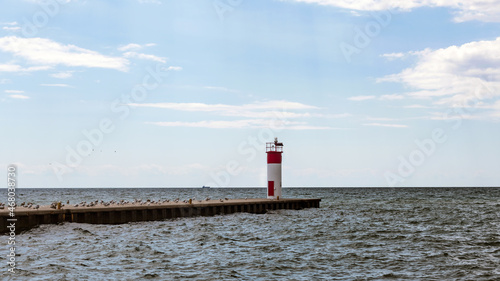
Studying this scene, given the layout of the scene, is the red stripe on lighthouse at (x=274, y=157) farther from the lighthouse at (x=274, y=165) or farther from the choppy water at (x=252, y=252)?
the choppy water at (x=252, y=252)

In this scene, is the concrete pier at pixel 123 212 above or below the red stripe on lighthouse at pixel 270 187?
below

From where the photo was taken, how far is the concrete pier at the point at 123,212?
90.0ft

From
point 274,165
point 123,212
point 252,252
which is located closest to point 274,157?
point 274,165

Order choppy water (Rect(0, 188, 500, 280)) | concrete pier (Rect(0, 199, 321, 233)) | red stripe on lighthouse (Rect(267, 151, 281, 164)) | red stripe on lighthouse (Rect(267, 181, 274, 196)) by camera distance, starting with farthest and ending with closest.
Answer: red stripe on lighthouse (Rect(267, 181, 274, 196))
red stripe on lighthouse (Rect(267, 151, 281, 164))
concrete pier (Rect(0, 199, 321, 233))
choppy water (Rect(0, 188, 500, 280))

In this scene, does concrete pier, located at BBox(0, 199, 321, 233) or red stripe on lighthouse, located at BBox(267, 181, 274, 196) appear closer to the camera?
concrete pier, located at BBox(0, 199, 321, 233)

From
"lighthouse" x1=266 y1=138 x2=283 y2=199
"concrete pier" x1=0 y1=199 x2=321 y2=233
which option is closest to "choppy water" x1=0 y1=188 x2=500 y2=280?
"concrete pier" x1=0 y1=199 x2=321 y2=233

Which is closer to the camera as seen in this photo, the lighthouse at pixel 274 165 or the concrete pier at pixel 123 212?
the concrete pier at pixel 123 212

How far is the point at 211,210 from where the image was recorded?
133ft

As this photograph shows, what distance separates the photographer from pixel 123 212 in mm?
33062

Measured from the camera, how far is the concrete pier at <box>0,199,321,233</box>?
1080 inches

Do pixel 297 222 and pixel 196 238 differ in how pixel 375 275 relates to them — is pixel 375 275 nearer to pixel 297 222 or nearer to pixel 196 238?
pixel 196 238

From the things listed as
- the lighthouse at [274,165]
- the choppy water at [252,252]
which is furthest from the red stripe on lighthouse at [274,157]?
the choppy water at [252,252]

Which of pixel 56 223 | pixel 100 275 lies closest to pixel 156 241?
pixel 56 223

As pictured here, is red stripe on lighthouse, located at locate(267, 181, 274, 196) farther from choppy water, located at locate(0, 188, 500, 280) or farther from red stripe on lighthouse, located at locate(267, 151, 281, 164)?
choppy water, located at locate(0, 188, 500, 280)
